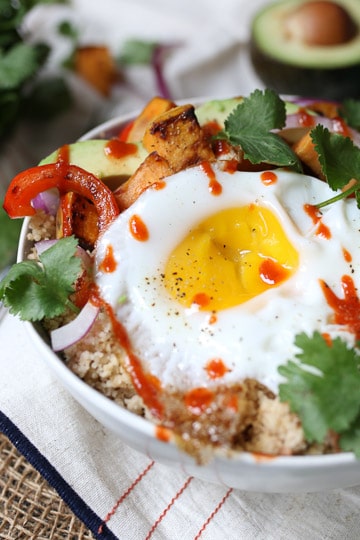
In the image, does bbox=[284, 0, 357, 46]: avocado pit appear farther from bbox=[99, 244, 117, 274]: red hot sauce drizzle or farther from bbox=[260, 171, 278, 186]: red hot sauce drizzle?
bbox=[99, 244, 117, 274]: red hot sauce drizzle

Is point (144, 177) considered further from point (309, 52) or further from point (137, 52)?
point (137, 52)

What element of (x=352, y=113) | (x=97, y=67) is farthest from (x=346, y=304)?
(x=97, y=67)

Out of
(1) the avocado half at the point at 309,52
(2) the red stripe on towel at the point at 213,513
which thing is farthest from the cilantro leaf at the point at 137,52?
(2) the red stripe on towel at the point at 213,513

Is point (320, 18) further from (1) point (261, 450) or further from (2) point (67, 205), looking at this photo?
(1) point (261, 450)

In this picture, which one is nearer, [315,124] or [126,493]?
[126,493]

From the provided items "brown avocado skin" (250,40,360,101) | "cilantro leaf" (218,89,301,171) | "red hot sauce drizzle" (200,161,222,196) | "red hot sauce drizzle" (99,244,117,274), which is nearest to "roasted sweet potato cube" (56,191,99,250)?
"red hot sauce drizzle" (99,244,117,274)

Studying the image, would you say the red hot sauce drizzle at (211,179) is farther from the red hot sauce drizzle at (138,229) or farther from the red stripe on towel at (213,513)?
the red stripe on towel at (213,513)
